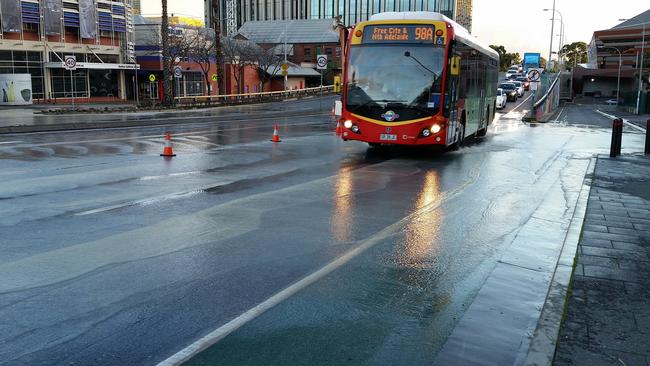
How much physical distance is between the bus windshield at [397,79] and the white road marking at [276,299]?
7.29 meters

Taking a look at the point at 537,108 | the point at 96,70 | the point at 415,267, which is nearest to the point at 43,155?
the point at 415,267

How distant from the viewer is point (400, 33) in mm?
15836

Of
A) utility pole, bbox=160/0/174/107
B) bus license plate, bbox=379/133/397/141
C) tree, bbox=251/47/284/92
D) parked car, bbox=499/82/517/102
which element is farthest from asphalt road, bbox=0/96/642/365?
tree, bbox=251/47/284/92

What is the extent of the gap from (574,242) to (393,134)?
8.79 m

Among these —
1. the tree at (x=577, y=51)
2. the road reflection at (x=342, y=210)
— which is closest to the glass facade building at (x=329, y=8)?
→ the tree at (x=577, y=51)

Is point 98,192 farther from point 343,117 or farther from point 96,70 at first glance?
point 96,70

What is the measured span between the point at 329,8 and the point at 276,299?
129477 millimetres

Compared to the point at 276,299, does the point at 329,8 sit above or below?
above

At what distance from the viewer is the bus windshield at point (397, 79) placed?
51.4 feet

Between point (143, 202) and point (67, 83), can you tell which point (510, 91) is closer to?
point (67, 83)

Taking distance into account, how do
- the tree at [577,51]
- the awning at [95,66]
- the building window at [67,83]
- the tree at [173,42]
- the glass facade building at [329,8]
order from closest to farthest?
the awning at [95,66] → the building window at [67,83] → the tree at [173,42] → the glass facade building at [329,8] → the tree at [577,51]

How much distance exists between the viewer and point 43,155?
1559 cm

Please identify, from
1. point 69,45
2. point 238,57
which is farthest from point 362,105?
point 238,57

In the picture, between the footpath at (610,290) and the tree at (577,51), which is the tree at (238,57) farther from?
the tree at (577,51)
